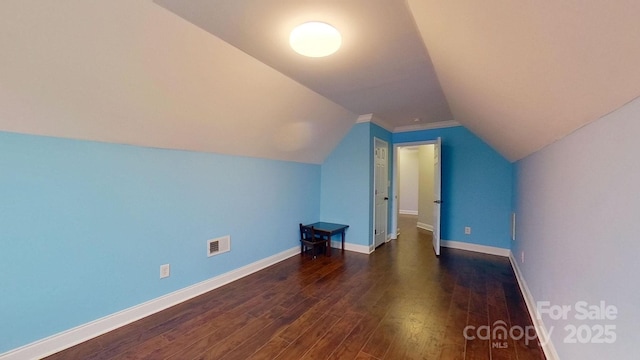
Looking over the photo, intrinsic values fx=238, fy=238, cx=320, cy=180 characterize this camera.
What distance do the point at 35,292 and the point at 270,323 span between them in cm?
169

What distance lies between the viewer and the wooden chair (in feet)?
12.8

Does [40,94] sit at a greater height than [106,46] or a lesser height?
lesser

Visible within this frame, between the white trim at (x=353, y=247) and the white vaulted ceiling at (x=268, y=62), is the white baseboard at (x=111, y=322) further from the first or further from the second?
the white trim at (x=353, y=247)

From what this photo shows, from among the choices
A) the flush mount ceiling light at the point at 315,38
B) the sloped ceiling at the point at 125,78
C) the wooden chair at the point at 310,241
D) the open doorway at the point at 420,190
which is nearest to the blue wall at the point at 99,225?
the sloped ceiling at the point at 125,78

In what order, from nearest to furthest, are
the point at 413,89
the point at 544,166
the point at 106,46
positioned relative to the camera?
the point at 106,46, the point at 544,166, the point at 413,89

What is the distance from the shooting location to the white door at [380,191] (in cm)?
432

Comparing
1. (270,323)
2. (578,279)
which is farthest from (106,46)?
(578,279)

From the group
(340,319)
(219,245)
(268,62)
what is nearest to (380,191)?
(340,319)

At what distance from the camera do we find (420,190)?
628cm

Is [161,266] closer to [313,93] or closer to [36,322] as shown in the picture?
[36,322]

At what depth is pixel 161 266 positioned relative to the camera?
7.65ft

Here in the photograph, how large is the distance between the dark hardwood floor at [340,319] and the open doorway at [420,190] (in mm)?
1286

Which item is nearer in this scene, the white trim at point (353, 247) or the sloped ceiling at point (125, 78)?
the sloped ceiling at point (125, 78)

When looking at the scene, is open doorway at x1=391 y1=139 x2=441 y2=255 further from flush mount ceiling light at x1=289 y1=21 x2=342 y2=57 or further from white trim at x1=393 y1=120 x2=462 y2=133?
flush mount ceiling light at x1=289 y1=21 x2=342 y2=57
